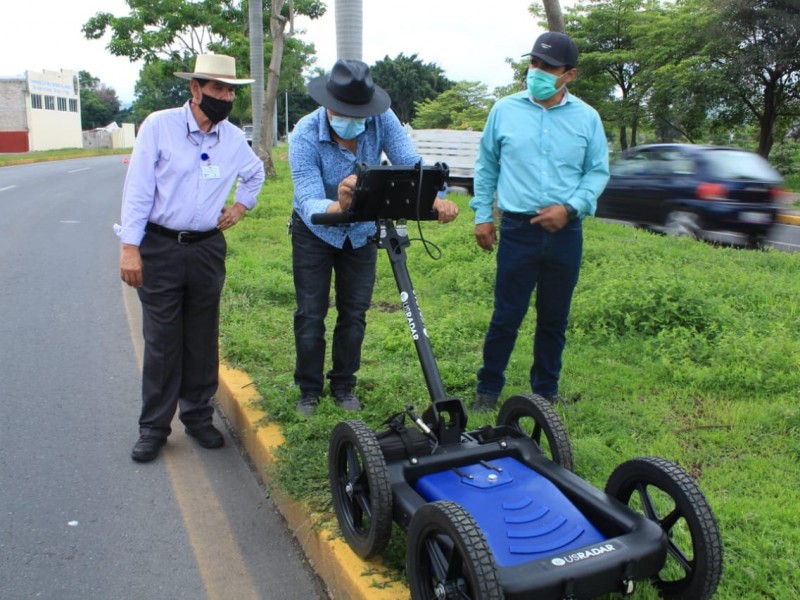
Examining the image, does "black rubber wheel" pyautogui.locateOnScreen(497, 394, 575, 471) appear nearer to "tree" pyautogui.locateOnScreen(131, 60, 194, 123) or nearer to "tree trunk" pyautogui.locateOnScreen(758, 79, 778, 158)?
"tree trunk" pyautogui.locateOnScreen(758, 79, 778, 158)

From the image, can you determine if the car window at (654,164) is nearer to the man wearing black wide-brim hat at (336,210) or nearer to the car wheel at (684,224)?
the car wheel at (684,224)

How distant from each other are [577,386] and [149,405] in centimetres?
247

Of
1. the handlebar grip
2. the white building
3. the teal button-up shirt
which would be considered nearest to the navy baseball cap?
the teal button-up shirt

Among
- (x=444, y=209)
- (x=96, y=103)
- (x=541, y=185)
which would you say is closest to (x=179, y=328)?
(x=444, y=209)

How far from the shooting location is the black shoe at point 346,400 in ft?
14.1

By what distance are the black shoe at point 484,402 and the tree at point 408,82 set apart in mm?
59732

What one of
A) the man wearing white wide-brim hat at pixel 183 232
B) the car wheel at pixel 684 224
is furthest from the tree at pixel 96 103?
the man wearing white wide-brim hat at pixel 183 232

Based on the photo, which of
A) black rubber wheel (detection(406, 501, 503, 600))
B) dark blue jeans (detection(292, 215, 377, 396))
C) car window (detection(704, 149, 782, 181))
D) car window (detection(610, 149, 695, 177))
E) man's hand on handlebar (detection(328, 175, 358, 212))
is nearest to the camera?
black rubber wheel (detection(406, 501, 503, 600))

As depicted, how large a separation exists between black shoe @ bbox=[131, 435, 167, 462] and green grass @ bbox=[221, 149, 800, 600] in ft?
2.05

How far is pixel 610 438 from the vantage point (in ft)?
12.7

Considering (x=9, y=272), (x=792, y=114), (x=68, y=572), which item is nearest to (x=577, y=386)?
(x=68, y=572)

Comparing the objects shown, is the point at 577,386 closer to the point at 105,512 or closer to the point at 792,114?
the point at 105,512

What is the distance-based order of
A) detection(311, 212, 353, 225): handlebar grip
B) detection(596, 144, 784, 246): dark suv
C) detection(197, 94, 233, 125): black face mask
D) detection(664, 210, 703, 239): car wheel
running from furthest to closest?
detection(664, 210, 703, 239): car wheel, detection(596, 144, 784, 246): dark suv, detection(197, 94, 233, 125): black face mask, detection(311, 212, 353, 225): handlebar grip

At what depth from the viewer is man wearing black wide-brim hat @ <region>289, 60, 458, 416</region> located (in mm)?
3604
